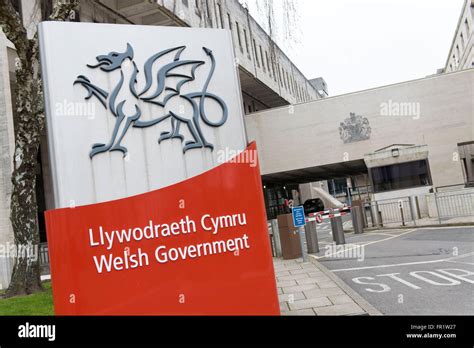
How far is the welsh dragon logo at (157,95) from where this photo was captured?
11.8 ft

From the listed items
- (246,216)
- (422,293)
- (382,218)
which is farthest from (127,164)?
(382,218)

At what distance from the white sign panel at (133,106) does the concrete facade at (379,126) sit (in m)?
27.7

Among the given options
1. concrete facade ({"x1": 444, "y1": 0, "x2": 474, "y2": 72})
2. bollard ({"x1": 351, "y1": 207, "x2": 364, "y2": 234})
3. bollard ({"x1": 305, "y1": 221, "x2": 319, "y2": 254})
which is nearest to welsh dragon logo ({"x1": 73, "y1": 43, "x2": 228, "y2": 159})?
bollard ({"x1": 305, "y1": 221, "x2": 319, "y2": 254})

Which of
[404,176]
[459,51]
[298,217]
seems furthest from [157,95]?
[459,51]

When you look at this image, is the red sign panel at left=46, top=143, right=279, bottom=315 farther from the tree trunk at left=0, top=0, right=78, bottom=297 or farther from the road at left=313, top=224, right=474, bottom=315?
the tree trunk at left=0, top=0, right=78, bottom=297

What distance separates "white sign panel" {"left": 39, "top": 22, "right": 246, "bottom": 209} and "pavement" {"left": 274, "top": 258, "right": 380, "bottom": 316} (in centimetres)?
288

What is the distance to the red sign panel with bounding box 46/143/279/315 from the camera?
130 inches

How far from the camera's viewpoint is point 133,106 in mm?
3662

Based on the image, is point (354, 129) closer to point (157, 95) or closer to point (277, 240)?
point (277, 240)
